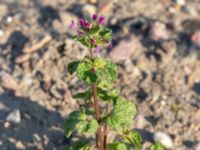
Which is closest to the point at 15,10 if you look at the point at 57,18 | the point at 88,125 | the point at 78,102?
the point at 57,18

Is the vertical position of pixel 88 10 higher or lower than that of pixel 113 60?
higher

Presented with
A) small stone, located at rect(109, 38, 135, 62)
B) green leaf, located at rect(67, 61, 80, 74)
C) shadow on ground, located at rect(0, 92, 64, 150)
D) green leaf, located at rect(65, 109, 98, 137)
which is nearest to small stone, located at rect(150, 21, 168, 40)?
small stone, located at rect(109, 38, 135, 62)

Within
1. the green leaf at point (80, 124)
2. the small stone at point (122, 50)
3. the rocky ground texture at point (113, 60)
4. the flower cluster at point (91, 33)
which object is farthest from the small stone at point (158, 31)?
the flower cluster at point (91, 33)

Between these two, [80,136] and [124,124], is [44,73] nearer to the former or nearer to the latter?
[80,136]

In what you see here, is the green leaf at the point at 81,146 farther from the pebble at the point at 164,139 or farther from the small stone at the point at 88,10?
the small stone at the point at 88,10

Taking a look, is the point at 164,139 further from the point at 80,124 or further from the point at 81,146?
the point at 80,124

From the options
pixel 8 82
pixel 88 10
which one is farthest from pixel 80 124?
pixel 88 10
